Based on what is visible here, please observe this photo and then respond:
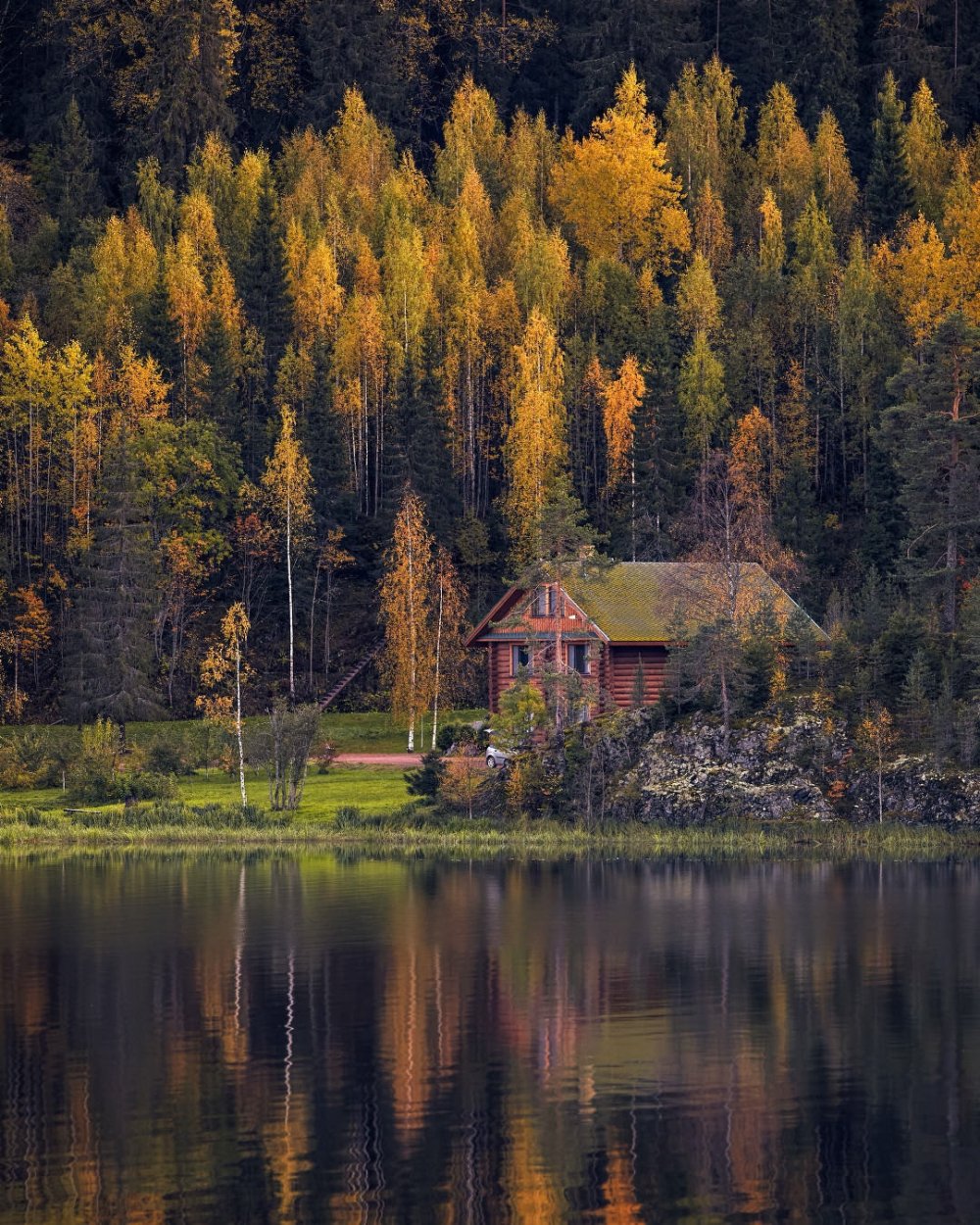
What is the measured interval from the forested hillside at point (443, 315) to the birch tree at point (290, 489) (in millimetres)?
319

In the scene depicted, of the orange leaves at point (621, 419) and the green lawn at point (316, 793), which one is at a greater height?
the orange leaves at point (621, 419)

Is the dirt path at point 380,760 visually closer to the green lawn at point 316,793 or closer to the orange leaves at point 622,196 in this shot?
the green lawn at point 316,793

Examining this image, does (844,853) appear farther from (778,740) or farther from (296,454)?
(296,454)

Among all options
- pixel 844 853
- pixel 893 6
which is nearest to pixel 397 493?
pixel 844 853

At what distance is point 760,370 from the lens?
99.8 m

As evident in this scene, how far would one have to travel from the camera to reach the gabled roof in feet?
216

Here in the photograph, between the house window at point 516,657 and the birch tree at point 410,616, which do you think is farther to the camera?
the birch tree at point 410,616

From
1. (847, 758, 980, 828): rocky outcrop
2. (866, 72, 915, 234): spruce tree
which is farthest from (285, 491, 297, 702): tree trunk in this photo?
(866, 72, 915, 234): spruce tree

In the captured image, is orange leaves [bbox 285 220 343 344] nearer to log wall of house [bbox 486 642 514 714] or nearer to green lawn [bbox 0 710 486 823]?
green lawn [bbox 0 710 486 823]

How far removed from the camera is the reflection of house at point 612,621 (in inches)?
2645

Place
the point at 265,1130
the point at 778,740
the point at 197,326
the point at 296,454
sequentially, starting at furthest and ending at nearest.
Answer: the point at 197,326
the point at 296,454
the point at 778,740
the point at 265,1130

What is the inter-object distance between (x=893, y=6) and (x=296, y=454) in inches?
2149

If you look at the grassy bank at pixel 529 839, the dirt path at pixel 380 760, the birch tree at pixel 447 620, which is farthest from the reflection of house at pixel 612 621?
the grassy bank at pixel 529 839

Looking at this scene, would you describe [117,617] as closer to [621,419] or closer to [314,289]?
[314,289]
